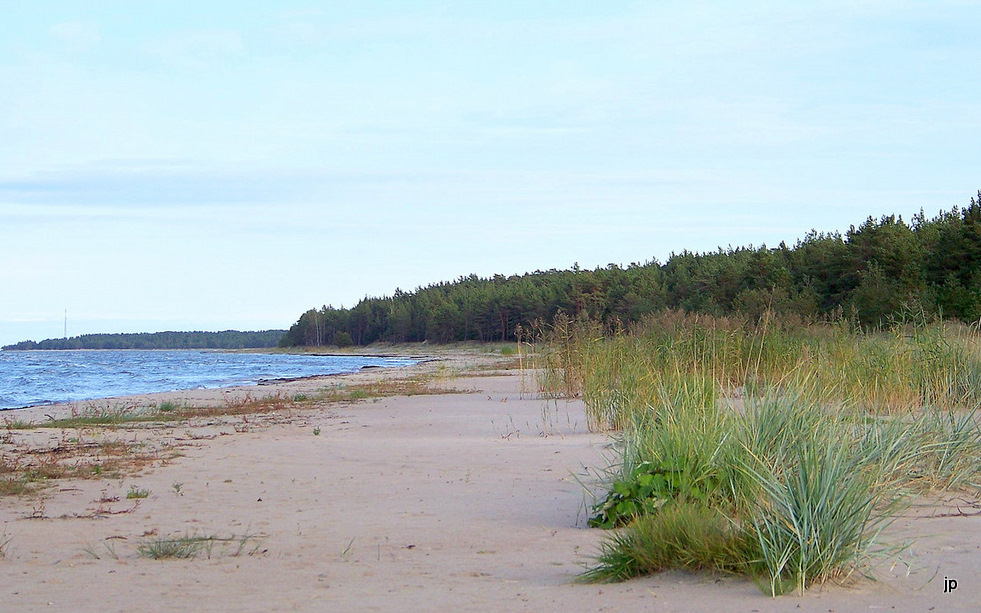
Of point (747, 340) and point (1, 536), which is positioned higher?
point (747, 340)

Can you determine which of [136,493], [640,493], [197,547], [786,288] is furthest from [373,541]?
[786,288]

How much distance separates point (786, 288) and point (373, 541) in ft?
145

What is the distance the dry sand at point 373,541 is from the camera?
422cm

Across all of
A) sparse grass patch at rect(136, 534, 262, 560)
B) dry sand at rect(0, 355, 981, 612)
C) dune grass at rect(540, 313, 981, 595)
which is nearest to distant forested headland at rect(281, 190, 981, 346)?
dune grass at rect(540, 313, 981, 595)

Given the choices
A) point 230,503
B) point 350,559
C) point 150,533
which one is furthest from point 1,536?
point 350,559

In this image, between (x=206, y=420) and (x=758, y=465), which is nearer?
(x=758, y=465)

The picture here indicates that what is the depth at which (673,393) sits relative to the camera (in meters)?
7.59

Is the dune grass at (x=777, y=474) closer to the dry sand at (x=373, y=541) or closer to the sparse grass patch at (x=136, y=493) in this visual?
the dry sand at (x=373, y=541)

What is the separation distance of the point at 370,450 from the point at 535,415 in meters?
4.43

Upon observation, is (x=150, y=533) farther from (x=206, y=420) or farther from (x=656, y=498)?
(x=206, y=420)

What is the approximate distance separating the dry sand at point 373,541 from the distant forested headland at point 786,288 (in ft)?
23.4

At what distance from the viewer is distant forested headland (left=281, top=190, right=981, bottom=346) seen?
33719mm

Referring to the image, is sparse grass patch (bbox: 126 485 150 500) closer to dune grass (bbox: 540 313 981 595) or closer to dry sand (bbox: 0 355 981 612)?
dry sand (bbox: 0 355 981 612)

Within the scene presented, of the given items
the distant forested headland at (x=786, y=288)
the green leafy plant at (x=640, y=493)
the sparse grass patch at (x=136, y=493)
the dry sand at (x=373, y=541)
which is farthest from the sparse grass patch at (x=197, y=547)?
the distant forested headland at (x=786, y=288)
